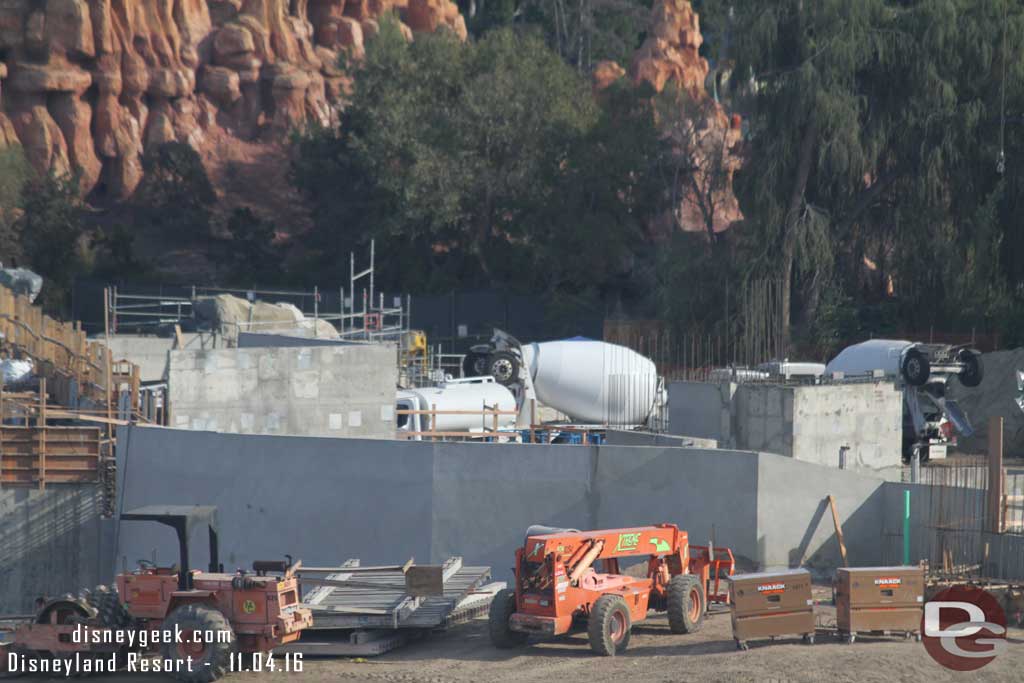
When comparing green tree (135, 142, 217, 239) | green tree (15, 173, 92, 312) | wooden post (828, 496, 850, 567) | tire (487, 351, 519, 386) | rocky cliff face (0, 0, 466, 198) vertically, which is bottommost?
wooden post (828, 496, 850, 567)

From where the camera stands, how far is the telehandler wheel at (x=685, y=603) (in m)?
17.7

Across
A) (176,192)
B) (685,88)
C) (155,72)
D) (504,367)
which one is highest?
(155,72)

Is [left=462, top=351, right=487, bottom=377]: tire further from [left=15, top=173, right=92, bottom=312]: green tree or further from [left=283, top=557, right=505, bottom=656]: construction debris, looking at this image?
[left=15, top=173, right=92, bottom=312]: green tree

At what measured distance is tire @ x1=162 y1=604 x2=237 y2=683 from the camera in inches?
631

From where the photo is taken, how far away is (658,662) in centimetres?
1636

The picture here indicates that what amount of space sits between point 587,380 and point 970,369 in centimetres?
945

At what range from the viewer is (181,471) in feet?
74.9

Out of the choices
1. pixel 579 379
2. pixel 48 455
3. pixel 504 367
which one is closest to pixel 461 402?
Answer: pixel 504 367

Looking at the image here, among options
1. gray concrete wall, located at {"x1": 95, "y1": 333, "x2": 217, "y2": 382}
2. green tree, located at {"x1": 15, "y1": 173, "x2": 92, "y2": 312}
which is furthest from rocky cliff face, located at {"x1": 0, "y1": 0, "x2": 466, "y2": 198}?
gray concrete wall, located at {"x1": 95, "y1": 333, "x2": 217, "y2": 382}

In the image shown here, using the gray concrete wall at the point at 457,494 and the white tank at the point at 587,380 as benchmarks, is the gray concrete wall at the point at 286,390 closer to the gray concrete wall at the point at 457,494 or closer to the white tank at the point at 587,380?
the gray concrete wall at the point at 457,494

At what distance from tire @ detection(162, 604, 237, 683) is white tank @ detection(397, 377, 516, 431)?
13.5 m

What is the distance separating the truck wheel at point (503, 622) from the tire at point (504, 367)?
16697 millimetres

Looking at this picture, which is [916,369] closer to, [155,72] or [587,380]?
[587,380]

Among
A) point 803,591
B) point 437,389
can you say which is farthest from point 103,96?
point 803,591
